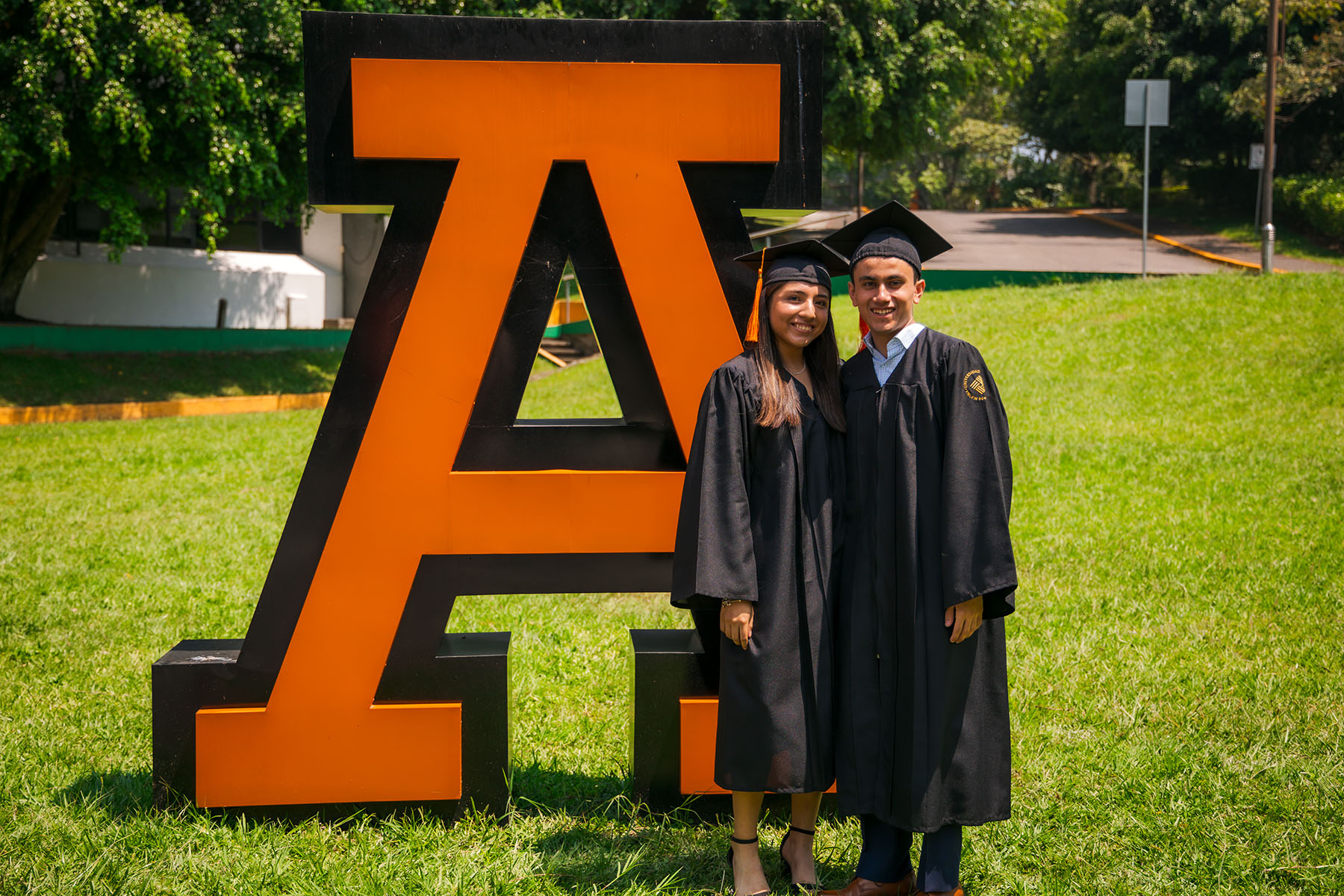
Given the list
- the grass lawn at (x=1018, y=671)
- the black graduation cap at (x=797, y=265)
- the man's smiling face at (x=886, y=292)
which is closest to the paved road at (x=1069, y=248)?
the grass lawn at (x=1018, y=671)

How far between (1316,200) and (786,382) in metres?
25.4

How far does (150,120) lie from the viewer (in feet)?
44.3

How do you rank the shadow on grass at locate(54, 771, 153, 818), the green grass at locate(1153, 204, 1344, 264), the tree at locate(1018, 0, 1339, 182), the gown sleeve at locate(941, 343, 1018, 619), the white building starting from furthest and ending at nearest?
1. the tree at locate(1018, 0, 1339, 182)
2. the green grass at locate(1153, 204, 1344, 264)
3. the white building
4. the shadow on grass at locate(54, 771, 153, 818)
5. the gown sleeve at locate(941, 343, 1018, 619)

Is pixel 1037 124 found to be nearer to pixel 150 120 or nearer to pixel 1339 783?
pixel 150 120

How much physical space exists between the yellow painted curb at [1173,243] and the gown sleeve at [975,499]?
563 inches

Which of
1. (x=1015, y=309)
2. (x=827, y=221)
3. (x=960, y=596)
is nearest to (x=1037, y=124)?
(x=827, y=221)

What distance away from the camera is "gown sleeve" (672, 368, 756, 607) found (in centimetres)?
308

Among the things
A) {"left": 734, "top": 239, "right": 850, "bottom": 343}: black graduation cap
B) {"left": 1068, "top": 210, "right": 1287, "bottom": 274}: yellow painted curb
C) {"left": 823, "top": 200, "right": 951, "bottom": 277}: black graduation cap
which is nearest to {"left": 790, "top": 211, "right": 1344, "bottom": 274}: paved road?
{"left": 1068, "top": 210, "right": 1287, "bottom": 274}: yellow painted curb

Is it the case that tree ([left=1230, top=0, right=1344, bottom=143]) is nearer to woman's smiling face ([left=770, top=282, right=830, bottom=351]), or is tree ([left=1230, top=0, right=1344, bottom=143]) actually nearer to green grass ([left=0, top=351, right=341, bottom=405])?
green grass ([left=0, top=351, right=341, bottom=405])

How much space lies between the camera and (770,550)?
3.15m

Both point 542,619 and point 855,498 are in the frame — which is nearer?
point 855,498

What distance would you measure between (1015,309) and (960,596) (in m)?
13.2

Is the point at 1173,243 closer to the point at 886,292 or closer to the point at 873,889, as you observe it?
the point at 886,292

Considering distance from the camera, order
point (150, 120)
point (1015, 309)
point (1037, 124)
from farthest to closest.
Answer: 1. point (1037, 124)
2. point (1015, 309)
3. point (150, 120)
